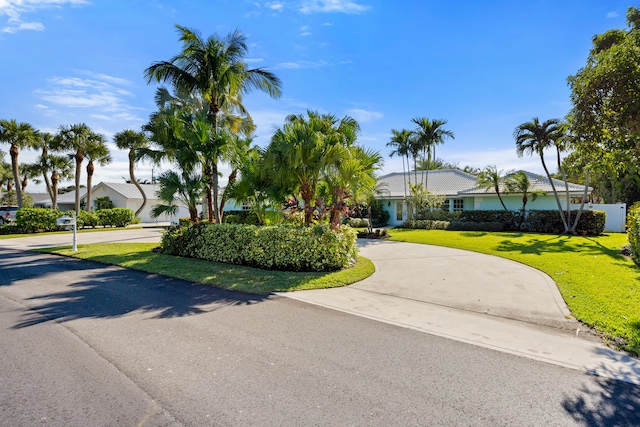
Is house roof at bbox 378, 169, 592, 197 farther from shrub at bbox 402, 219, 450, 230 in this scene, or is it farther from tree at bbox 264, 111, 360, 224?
tree at bbox 264, 111, 360, 224

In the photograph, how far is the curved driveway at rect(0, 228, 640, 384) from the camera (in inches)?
177

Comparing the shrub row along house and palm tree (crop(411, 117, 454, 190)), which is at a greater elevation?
palm tree (crop(411, 117, 454, 190))

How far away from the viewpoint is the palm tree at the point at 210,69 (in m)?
12.5

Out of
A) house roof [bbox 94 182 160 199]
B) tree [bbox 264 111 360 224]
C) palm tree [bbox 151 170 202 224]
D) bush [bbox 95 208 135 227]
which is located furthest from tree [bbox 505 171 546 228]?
house roof [bbox 94 182 160 199]

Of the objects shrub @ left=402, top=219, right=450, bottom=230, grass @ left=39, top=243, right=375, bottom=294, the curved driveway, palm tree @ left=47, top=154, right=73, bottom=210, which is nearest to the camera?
the curved driveway

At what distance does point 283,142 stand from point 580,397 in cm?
914

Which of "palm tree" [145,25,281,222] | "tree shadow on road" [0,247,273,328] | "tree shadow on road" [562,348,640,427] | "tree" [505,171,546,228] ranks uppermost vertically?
"palm tree" [145,25,281,222]

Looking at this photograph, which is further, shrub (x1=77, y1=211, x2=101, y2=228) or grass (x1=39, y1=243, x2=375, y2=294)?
shrub (x1=77, y1=211, x2=101, y2=228)

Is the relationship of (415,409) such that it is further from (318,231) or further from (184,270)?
(184,270)

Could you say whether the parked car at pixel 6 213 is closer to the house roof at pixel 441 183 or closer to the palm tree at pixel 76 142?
the palm tree at pixel 76 142

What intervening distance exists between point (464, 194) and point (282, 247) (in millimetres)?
19960

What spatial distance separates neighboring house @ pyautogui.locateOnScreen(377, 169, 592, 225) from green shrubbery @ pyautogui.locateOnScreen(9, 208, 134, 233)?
23.1 meters

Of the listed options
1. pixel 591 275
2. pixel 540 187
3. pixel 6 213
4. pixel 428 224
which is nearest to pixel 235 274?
pixel 591 275

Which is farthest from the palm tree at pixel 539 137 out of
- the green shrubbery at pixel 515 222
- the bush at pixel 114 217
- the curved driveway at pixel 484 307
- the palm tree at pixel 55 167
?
the palm tree at pixel 55 167
